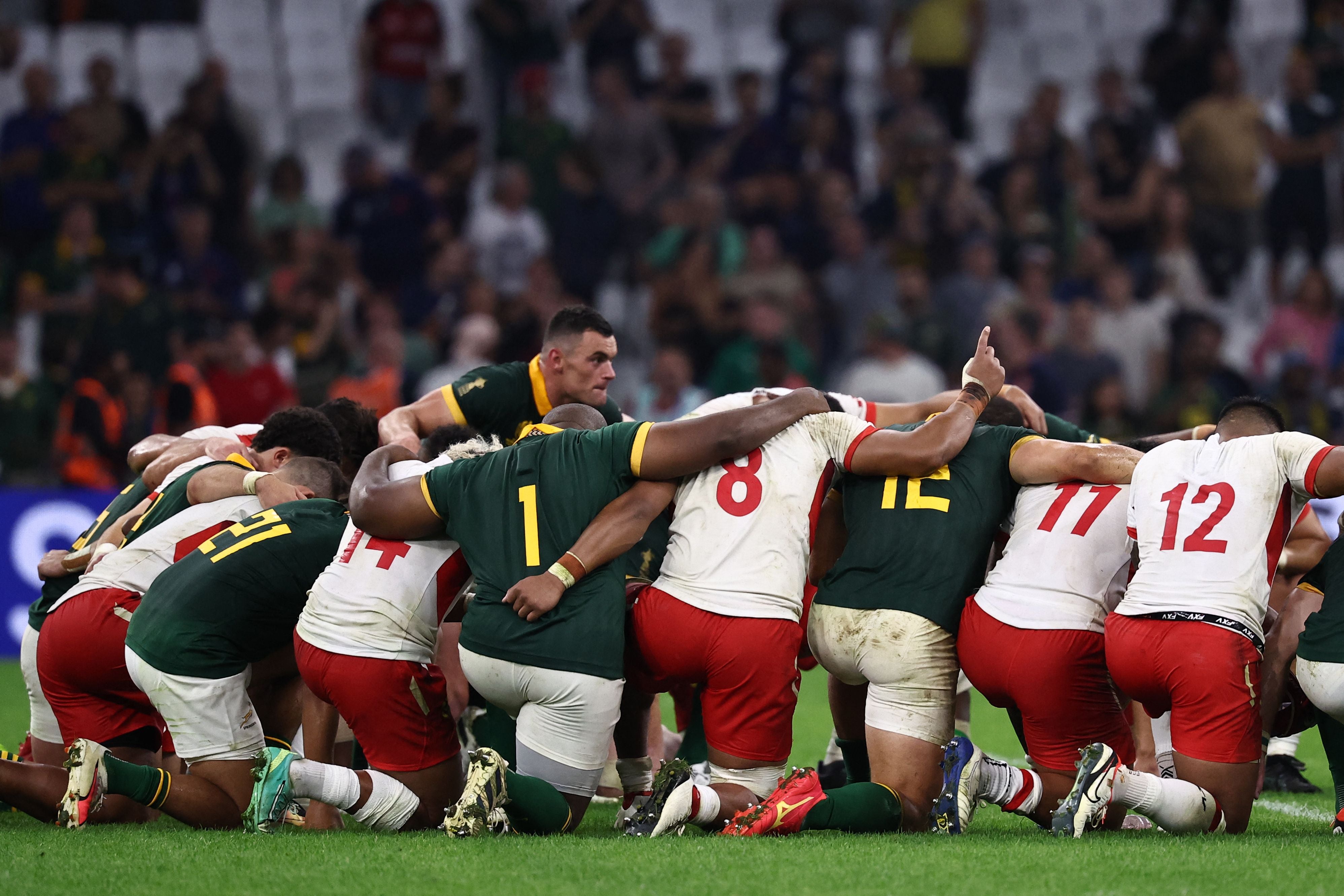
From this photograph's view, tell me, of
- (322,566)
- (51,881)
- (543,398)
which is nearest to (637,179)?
(543,398)

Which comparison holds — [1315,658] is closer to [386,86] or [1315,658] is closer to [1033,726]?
[1033,726]

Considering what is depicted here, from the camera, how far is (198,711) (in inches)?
229

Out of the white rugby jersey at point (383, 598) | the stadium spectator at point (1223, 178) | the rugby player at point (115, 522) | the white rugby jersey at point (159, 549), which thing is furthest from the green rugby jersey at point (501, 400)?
the stadium spectator at point (1223, 178)

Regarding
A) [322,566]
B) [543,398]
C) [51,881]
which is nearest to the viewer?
[51,881]

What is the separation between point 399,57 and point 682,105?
9.95 feet

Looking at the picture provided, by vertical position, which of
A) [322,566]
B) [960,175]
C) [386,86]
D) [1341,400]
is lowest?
[1341,400]

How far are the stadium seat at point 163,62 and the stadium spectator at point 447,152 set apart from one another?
107 inches

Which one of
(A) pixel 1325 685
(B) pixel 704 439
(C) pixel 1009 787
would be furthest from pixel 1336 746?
(B) pixel 704 439

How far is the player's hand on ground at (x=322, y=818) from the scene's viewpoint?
5.82 metres

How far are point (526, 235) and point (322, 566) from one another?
31.4 ft

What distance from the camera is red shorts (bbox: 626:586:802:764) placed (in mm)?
5621

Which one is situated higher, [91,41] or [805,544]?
[91,41]

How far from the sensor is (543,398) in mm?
8328

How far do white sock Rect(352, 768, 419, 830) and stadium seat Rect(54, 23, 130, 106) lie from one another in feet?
41.5
